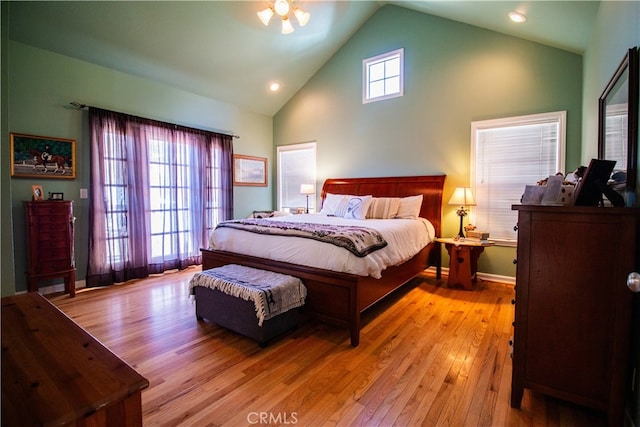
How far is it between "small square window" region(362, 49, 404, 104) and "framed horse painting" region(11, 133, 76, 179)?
4.15 metres

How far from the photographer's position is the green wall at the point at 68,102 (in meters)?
3.43

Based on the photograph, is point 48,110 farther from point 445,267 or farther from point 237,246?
point 445,267

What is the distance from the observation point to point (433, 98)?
456cm

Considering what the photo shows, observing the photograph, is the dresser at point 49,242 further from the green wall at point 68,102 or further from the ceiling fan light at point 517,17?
the ceiling fan light at point 517,17

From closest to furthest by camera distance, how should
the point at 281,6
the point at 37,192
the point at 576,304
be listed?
the point at 576,304, the point at 37,192, the point at 281,6

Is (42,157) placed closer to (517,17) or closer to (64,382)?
(64,382)

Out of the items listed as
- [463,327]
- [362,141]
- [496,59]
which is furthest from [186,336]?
[496,59]

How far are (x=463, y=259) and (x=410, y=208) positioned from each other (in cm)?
96

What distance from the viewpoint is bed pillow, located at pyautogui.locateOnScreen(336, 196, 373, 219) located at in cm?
438

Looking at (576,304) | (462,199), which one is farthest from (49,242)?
(462,199)

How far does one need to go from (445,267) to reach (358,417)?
3.29 meters

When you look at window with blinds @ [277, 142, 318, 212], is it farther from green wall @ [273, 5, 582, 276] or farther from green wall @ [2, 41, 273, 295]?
green wall @ [2, 41, 273, 295]

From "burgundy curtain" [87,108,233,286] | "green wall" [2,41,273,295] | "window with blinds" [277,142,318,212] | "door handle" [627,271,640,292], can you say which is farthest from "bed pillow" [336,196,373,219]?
"door handle" [627,271,640,292]

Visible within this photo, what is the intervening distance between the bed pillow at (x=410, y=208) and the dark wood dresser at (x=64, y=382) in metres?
3.84
